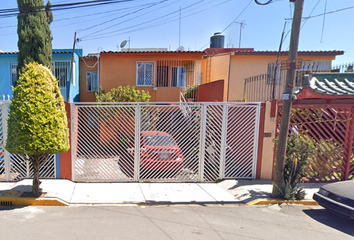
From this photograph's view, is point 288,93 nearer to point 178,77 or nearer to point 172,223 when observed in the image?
point 172,223

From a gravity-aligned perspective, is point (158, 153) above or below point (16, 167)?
above

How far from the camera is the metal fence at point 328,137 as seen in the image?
5.63m

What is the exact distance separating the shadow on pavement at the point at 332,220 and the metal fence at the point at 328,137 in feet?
5.25

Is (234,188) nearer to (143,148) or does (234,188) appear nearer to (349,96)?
(143,148)

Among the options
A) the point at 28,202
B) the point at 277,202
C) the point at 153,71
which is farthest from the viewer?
the point at 153,71

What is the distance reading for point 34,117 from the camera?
4.02 meters

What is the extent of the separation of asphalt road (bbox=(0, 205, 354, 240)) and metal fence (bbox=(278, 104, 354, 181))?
1975 mm

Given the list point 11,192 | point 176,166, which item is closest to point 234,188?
point 176,166

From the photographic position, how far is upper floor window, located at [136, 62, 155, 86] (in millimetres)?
11055

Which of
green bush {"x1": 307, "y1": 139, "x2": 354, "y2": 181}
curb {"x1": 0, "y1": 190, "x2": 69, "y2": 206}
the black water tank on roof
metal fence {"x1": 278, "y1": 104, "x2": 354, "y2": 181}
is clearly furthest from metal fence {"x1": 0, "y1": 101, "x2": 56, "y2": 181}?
the black water tank on roof

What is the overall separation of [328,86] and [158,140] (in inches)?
214

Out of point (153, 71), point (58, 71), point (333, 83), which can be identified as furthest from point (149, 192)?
point (58, 71)

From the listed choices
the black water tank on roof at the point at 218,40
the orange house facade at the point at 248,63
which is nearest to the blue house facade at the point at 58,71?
the orange house facade at the point at 248,63

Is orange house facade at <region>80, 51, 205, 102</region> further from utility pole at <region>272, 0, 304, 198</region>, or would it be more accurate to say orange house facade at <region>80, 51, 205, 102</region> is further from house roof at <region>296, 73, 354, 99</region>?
utility pole at <region>272, 0, 304, 198</region>
